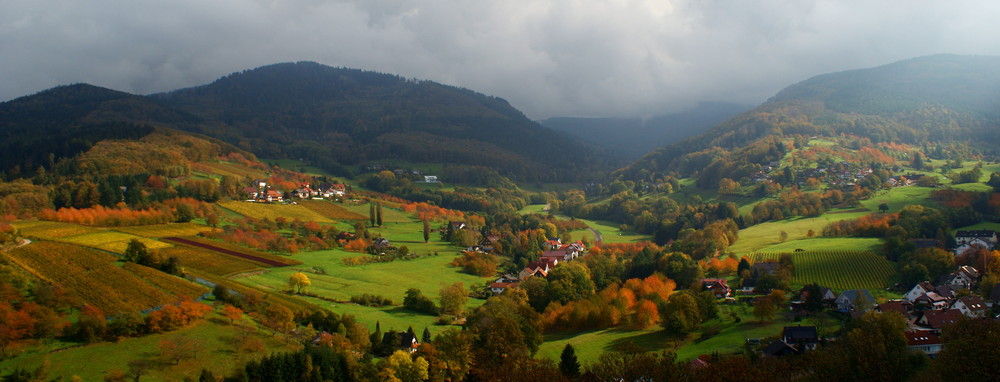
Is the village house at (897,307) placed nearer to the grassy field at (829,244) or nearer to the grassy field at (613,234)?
the grassy field at (829,244)

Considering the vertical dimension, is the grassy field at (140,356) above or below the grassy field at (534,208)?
above

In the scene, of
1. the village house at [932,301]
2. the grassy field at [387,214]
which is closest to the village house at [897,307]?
the village house at [932,301]

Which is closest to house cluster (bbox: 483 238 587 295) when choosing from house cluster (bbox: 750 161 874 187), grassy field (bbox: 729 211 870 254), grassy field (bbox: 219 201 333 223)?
grassy field (bbox: 729 211 870 254)

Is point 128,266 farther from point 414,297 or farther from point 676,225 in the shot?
point 676,225

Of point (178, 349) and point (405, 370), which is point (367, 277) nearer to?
point (178, 349)

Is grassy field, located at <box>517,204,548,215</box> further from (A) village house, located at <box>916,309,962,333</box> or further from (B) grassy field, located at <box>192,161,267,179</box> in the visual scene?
(A) village house, located at <box>916,309,962,333</box>
